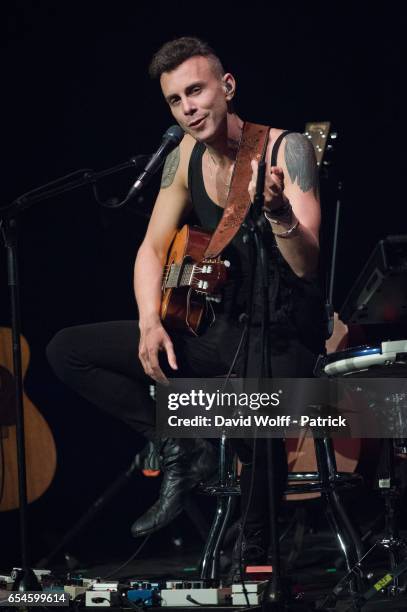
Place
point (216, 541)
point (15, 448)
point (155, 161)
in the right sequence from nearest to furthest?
point (155, 161) < point (216, 541) < point (15, 448)

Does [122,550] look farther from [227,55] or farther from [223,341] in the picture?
[227,55]

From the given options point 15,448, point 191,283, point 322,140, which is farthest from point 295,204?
point 15,448

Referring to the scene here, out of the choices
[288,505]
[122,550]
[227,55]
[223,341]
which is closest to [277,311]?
[223,341]

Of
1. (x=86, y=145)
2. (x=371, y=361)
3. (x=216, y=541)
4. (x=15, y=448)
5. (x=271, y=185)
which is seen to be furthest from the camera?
(x=86, y=145)

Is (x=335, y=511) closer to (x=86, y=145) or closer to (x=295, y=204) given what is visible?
(x=295, y=204)

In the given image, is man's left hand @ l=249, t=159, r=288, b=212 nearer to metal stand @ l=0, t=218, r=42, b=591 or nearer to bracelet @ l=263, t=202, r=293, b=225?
bracelet @ l=263, t=202, r=293, b=225

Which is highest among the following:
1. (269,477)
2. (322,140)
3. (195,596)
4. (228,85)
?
(322,140)

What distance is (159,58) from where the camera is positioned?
9.69ft

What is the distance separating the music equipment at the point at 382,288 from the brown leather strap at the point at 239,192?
0.62 m

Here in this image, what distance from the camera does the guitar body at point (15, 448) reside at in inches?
177

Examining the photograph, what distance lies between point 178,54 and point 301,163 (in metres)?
0.63

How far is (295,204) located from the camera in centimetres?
265

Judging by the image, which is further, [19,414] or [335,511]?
[335,511]

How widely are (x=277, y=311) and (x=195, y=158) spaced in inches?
29.8
